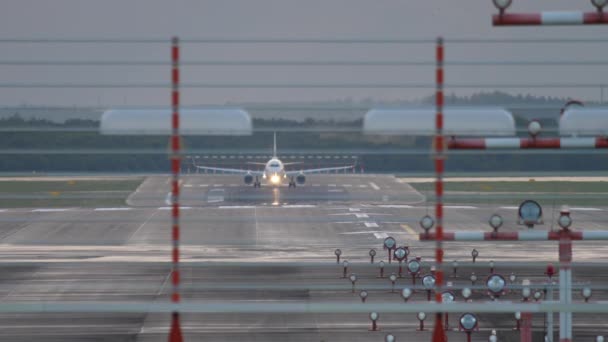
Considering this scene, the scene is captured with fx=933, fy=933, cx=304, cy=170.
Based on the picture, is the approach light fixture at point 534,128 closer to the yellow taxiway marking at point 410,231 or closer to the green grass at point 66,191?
the green grass at point 66,191

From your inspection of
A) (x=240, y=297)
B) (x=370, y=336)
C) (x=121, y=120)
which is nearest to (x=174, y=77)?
(x=121, y=120)

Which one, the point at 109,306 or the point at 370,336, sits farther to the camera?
the point at 370,336

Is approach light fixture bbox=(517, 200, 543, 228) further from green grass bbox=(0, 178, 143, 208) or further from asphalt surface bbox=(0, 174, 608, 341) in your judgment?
green grass bbox=(0, 178, 143, 208)

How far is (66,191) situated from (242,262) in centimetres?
480

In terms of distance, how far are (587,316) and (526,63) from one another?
41.1 ft

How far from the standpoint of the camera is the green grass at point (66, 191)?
620cm

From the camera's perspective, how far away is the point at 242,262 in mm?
12016

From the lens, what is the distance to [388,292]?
62.5 ft

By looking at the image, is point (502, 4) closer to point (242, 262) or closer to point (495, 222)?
point (495, 222)

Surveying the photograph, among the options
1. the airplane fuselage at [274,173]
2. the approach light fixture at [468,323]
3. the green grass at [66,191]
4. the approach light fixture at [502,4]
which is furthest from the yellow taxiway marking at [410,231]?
the approach light fixture at [502,4]

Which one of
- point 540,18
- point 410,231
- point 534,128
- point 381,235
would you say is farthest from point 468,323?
point 410,231

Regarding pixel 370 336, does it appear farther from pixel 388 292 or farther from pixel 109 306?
pixel 109 306

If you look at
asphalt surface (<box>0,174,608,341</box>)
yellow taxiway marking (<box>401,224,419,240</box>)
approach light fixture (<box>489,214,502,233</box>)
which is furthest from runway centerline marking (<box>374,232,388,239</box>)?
approach light fixture (<box>489,214,502,233</box>)

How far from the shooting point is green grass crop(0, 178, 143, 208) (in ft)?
20.3
